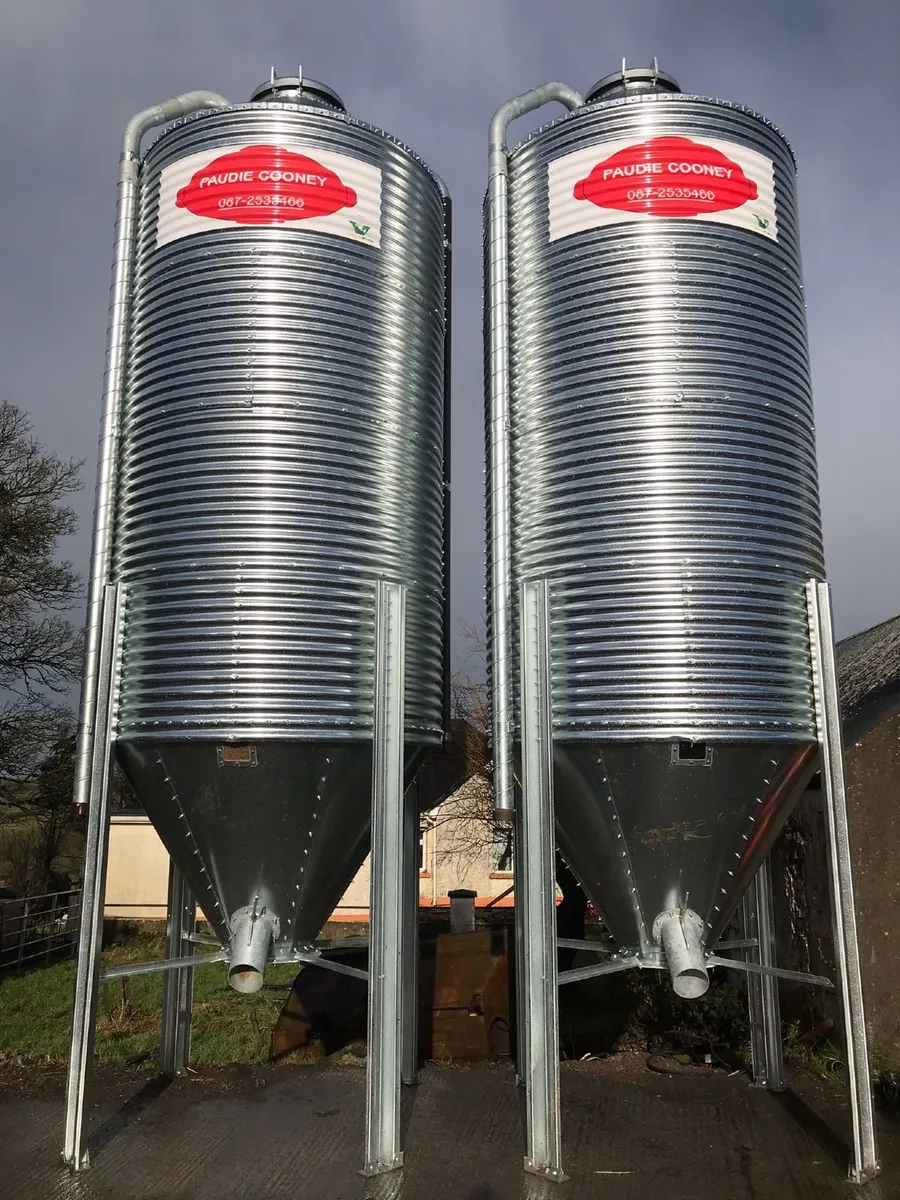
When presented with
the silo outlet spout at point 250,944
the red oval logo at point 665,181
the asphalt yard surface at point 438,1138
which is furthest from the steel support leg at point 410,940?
the red oval logo at point 665,181

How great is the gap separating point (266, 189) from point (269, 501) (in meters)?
2.32

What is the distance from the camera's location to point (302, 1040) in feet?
30.1

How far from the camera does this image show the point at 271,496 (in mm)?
6414

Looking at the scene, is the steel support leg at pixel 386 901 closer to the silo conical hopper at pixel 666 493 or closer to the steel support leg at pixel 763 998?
the silo conical hopper at pixel 666 493

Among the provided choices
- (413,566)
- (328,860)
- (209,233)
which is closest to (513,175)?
(209,233)

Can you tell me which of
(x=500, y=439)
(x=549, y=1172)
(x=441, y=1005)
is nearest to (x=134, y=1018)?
(x=441, y=1005)

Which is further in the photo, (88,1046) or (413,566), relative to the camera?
(413,566)

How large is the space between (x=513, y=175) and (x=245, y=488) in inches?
130

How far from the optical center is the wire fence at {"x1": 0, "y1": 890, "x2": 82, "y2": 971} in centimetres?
1683

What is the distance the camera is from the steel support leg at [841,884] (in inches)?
228

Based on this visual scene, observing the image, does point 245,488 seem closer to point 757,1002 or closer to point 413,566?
point 413,566

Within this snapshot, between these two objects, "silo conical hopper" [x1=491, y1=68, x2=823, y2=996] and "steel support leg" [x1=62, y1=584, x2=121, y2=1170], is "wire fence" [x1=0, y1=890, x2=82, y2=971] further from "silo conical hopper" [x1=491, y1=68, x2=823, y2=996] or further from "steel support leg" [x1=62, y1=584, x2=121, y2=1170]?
"silo conical hopper" [x1=491, y1=68, x2=823, y2=996]

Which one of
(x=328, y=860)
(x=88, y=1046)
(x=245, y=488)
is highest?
(x=245, y=488)

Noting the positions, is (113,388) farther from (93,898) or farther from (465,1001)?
(465,1001)
